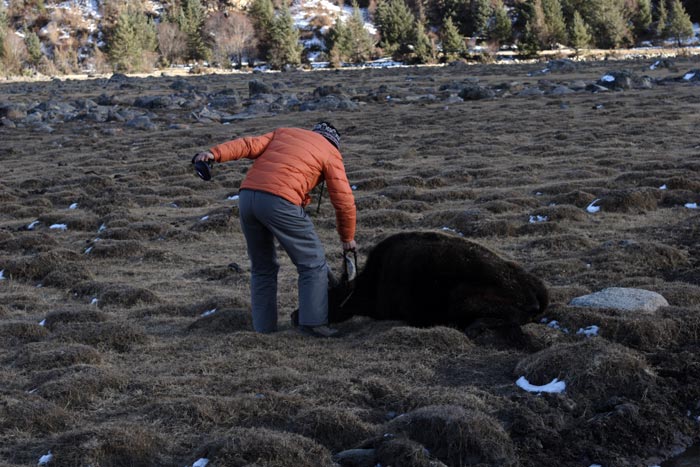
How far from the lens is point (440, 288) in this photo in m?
6.99

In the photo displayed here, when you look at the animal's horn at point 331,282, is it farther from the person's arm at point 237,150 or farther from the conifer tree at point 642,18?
the conifer tree at point 642,18

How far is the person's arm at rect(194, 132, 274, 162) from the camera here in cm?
665

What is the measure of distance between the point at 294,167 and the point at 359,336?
1.58 meters

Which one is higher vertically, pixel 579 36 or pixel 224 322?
pixel 224 322

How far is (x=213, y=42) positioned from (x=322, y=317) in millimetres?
96699

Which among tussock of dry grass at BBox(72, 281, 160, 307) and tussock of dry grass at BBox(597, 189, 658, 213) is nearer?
tussock of dry grass at BBox(72, 281, 160, 307)

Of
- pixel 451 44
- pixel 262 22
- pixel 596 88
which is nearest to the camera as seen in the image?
pixel 596 88

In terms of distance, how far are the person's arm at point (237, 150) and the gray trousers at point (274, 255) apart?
1.07 ft

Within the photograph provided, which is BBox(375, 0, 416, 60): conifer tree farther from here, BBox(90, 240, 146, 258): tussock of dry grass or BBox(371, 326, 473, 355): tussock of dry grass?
BBox(371, 326, 473, 355): tussock of dry grass

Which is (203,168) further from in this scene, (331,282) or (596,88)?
(596,88)

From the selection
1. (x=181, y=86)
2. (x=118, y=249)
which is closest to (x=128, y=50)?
(x=181, y=86)

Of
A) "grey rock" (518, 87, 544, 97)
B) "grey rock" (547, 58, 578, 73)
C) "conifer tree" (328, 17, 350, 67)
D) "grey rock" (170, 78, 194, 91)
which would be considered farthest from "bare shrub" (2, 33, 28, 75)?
"grey rock" (518, 87, 544, 97)

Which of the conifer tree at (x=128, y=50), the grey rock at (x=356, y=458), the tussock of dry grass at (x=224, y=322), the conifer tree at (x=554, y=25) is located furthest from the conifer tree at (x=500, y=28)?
the grey rock at (x=356, y=458)

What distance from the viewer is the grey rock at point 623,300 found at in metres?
6.75
